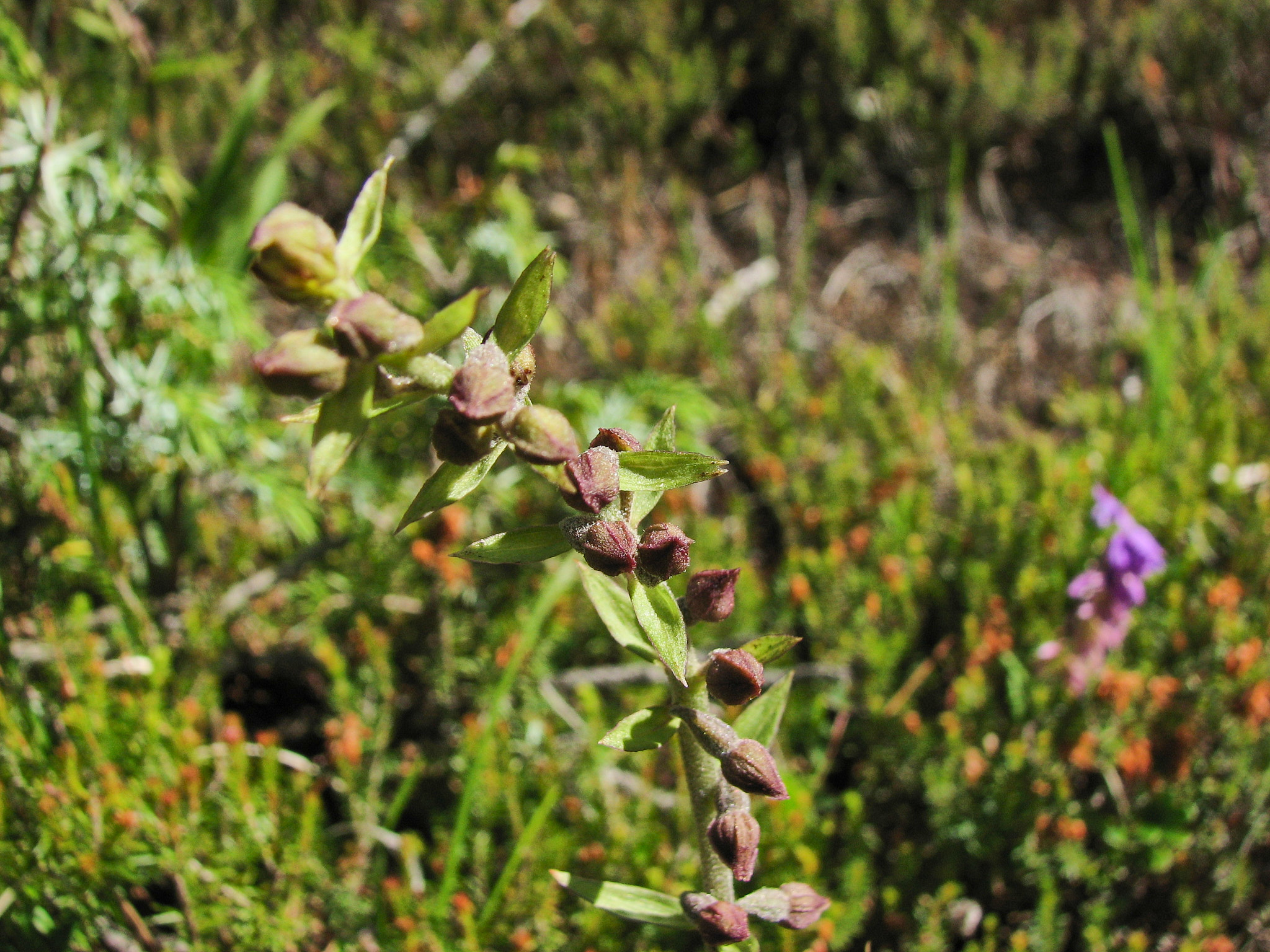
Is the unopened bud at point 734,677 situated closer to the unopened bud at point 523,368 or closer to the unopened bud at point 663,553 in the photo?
the unopened bud at point 663,553

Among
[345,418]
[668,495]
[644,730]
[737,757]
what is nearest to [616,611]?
[644,730]

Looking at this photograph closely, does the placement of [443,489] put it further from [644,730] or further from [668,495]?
[668,495]

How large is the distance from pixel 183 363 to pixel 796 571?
6.16 ft

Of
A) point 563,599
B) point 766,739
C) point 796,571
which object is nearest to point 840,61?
point 796,571

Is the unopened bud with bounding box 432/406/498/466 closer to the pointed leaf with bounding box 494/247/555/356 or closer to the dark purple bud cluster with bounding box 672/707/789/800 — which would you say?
the pointed leaf with bounding box 494/247/555/356

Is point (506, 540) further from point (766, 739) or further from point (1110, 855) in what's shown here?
point (1110, 855)

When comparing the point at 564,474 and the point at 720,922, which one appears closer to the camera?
the point at 564,474

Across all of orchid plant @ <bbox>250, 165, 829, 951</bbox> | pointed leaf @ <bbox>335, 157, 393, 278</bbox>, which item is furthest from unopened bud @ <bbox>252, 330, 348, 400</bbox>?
pointed leaf @ <bbox>335, 157, 393, 278</bbox>

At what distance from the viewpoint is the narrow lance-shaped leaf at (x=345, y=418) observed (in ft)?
3.34

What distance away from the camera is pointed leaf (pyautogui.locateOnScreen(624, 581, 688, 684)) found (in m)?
1.19

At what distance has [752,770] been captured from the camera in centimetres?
→ 120

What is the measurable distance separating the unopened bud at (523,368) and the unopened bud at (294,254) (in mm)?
244

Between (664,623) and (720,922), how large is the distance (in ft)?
1.32

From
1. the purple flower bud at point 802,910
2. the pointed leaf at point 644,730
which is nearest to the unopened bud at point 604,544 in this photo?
the pointed leaf at point 644,730
